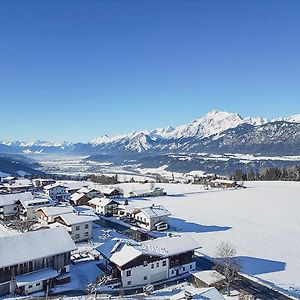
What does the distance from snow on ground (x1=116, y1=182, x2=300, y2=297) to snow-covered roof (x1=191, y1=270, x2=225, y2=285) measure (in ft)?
19.9

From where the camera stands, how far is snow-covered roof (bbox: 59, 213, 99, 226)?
48594 millimetres

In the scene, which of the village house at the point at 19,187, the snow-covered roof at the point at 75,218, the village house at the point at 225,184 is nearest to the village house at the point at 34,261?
the snow-covered roof at the point at 75,218

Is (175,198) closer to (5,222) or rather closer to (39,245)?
(5,222)

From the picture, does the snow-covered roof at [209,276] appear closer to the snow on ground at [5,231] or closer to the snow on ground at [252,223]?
the snow on ground at [252,223]

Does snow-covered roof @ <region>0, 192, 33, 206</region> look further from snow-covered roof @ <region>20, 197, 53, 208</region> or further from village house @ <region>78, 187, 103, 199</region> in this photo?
village house @ <region>78, 187, 103, 199</region>

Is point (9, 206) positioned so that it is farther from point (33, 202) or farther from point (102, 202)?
point (102, 202)

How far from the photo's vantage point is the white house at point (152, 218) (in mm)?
56700

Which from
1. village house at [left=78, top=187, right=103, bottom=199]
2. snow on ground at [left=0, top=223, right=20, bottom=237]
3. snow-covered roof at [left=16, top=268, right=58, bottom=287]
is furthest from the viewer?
village house at [left=78, top=187, right=103, bottom=199]

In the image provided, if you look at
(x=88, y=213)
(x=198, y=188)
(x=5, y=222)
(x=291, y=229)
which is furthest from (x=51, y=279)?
(x=198, y=188)

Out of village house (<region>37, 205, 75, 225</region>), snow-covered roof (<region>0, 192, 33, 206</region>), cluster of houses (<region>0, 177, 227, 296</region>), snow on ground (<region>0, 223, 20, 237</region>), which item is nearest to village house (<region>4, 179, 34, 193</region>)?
snow-covered roof (<region>0, 192, 33, 206</region>)

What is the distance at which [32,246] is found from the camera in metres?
34.0

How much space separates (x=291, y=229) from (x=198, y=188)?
5339 centimetres

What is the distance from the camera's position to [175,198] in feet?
297

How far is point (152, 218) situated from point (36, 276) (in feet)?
86.9
